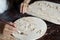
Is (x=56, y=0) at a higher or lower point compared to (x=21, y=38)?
higher

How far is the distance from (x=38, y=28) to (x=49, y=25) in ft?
0.27

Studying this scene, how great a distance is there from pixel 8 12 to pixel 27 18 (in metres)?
0.18

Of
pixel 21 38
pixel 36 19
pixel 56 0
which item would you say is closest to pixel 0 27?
pixel 21 38

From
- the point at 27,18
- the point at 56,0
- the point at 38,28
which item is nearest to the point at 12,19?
the point at 27,18

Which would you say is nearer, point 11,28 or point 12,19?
point 11,28

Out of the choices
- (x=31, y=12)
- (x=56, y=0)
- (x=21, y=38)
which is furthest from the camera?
(x=56, y=0)

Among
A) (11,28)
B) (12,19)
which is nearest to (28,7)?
(12,19)

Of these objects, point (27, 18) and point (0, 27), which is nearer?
point (0, 27)

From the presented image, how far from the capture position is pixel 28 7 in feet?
3.90

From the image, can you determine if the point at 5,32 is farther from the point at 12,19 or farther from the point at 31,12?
the point at 31,12

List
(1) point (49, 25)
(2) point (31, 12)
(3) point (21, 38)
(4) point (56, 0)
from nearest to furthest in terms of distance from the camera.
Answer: (3) point (21, 38), (1) point (49, 25), (2) point (31, 12), (4) point (56, 0)

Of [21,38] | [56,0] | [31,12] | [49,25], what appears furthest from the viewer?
[56,0]

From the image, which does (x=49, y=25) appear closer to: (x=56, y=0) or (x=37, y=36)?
(x=37, y=36)

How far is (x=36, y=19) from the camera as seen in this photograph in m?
1.06
